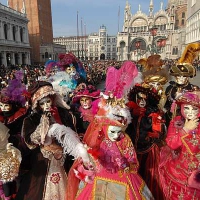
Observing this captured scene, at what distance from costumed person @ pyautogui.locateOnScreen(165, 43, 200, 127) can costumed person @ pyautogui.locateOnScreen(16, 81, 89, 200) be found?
2.25 meters

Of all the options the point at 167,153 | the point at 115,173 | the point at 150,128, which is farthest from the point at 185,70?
the point at 115,173

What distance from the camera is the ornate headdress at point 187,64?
13.3 feet

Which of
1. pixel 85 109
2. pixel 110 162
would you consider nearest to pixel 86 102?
pixel 85 109

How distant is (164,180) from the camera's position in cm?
267

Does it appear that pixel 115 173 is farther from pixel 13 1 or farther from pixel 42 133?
pixel 13 1

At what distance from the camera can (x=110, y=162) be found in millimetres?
2342

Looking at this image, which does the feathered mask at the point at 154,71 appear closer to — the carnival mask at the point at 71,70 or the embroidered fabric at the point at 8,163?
the carnival mask at the point at 71,70

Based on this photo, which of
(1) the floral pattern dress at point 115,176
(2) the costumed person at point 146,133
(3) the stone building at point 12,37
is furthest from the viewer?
(3) the stone building at point 12,37

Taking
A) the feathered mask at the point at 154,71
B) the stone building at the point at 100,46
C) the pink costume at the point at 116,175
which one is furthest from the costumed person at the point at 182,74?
the stone building at the point at 100,46

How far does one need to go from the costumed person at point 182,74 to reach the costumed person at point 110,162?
1885mm

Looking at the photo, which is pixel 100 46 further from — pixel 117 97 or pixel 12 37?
pixel 117 97

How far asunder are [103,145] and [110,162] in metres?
0.21

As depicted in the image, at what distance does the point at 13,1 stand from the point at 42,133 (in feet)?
176

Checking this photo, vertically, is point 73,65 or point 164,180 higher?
point 73,65
